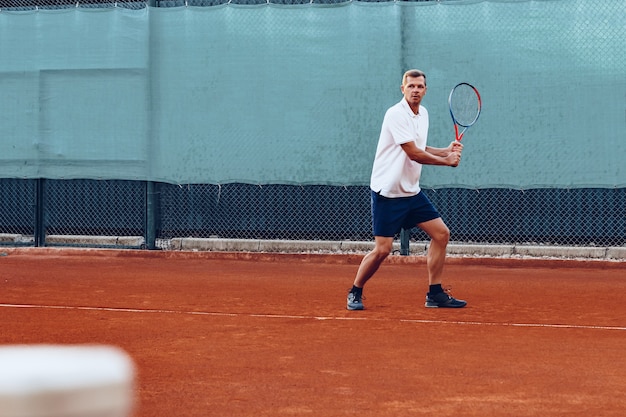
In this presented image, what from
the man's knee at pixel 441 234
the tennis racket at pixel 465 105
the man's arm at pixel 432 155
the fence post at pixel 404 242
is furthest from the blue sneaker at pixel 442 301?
the fence post at pixel 404 242

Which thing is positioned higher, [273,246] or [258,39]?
[258,39]

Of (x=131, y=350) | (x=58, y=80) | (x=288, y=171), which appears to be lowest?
(x=131, y=350)

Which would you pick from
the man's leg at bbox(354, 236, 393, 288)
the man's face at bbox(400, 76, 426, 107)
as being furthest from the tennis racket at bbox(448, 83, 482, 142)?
the man's leg at bbox(354, 236, 393, 288)

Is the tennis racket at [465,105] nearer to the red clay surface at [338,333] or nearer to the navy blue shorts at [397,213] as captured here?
the navy blue shorts at [397,213]

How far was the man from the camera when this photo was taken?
698 cm

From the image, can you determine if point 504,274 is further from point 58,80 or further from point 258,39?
point 58,80

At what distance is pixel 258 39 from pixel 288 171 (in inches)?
62.3

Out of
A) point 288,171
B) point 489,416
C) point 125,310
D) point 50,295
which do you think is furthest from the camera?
point 288,171

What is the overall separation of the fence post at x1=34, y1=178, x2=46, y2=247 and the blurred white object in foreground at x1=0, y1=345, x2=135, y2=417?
12185 millimetres

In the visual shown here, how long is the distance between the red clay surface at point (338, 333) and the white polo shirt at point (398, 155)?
0.90m

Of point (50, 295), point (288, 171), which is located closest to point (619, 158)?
point (288, 171)

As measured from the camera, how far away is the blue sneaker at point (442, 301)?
7359 mm

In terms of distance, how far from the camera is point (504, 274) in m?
10.0

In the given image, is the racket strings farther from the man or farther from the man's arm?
the man's arm
